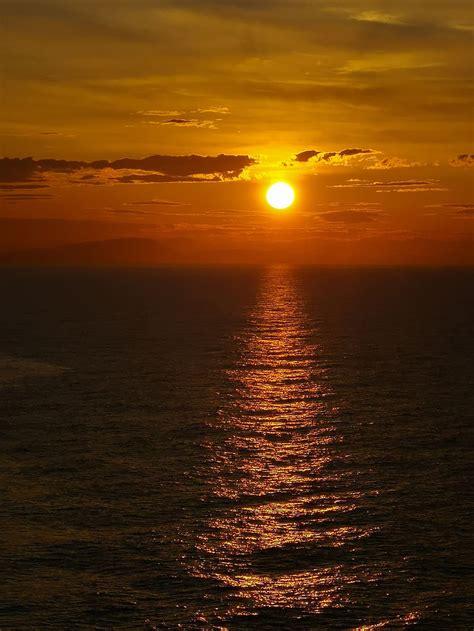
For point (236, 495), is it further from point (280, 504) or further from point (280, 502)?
point (280, 504)

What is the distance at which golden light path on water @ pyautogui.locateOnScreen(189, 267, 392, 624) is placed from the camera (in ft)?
134

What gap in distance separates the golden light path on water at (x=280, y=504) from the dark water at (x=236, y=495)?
0.43ft

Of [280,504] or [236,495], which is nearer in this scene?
[280,504]

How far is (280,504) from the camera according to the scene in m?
Result: 51.2

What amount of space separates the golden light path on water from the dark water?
13cm

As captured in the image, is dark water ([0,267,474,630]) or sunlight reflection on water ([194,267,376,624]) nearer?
dark water ([0,267,474,630])

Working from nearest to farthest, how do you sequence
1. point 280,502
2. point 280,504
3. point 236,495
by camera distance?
point 280,504 → point 280,502 → point 236,495

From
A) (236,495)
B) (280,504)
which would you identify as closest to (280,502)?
(280,504)

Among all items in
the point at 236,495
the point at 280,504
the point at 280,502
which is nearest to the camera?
the point at 280,504

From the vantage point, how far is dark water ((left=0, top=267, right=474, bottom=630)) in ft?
128

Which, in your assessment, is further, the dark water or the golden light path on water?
the golden light path on water

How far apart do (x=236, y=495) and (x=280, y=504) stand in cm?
311

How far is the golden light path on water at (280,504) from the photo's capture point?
134 feet

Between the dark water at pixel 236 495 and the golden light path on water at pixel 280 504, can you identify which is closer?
the dark water at pixel 236 495
